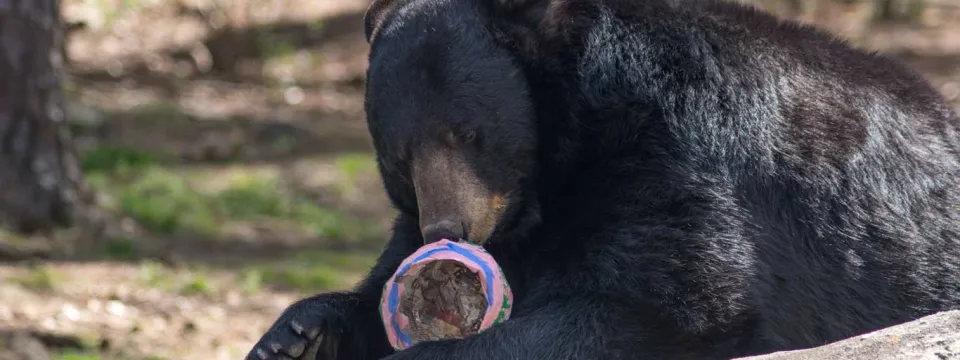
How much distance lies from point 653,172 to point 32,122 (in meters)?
5.32

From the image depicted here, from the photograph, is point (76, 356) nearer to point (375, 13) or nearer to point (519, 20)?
point (375, 13)

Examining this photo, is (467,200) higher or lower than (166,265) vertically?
lower

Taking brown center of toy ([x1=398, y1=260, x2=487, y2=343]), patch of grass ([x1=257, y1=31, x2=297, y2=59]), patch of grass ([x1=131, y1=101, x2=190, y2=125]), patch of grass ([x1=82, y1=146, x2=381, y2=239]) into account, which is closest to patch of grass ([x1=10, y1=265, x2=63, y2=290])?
patch of grass ([x1=82, y1=146, x2=381, y2=239])

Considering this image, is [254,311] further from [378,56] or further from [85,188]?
[378,56]

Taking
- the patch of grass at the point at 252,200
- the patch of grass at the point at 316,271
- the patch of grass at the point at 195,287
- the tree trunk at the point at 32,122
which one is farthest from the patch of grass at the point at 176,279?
the patch of grass at the point at 252,200

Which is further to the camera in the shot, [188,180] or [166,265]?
[188,180]

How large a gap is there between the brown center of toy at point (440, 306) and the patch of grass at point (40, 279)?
3.65 metres

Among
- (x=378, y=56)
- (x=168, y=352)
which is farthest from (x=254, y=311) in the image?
(x=378, y=56)

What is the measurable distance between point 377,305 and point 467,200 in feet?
2.67

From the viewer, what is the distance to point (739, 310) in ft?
13.5

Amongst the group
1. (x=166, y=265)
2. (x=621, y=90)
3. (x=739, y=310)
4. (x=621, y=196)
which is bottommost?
(x=739, y=310)

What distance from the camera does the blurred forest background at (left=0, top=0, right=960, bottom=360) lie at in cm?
745

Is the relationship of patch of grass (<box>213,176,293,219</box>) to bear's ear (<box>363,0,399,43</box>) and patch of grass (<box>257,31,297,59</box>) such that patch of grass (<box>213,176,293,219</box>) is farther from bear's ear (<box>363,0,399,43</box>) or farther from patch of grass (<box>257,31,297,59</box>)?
bear's ear (<box>363,0,399,43</box>)

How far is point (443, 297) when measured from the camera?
4.59m
